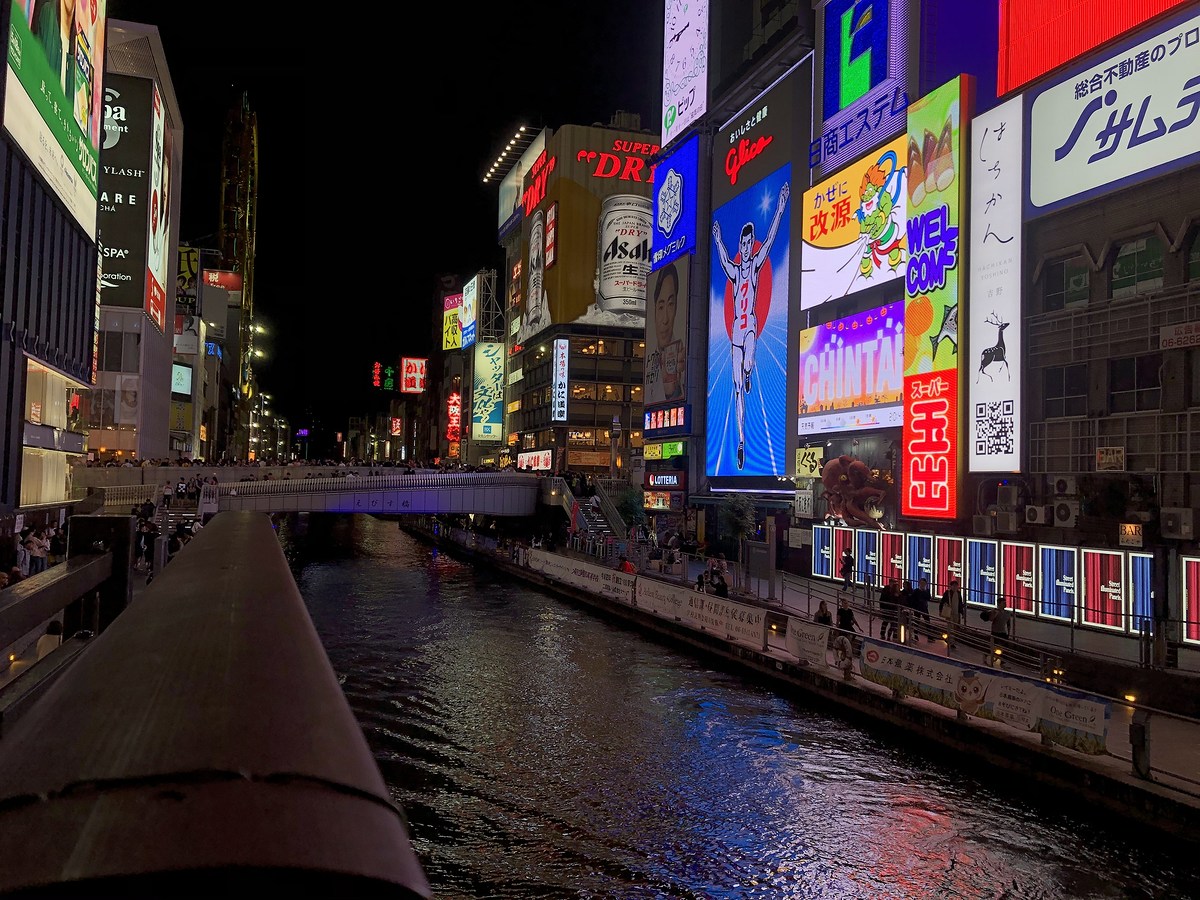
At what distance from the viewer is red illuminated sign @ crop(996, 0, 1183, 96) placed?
2548cm

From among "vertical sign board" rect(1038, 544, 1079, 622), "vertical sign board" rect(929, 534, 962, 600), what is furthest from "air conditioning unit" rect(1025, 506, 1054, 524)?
"vertical sign board" rect(929, 534, 962, 600)

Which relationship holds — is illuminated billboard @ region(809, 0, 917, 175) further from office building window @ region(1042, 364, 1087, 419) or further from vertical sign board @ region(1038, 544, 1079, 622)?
vertical sign board @ region(1038, 544, 1079, 622)

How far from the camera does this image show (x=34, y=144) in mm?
36469

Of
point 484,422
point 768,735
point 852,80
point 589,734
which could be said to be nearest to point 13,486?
point 589,734

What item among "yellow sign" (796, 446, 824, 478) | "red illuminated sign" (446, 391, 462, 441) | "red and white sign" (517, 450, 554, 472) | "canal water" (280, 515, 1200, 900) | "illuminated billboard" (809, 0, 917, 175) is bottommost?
"canal water" (280, 515, 1200, 900)

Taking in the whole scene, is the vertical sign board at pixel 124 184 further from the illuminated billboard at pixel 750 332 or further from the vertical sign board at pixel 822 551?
the vertical sign board at pixel 822 551

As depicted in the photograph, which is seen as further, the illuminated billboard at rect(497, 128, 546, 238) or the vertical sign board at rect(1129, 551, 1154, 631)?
the illuminated billboard at rect(497, 128, 546, 238)

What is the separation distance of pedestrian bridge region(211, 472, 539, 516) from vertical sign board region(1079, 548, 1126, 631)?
3865 cm

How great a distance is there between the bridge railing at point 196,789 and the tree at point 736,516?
150ft

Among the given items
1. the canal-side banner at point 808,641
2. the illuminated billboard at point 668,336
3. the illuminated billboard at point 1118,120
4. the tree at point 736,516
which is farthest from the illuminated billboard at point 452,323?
the canal-side banner at point 808,641

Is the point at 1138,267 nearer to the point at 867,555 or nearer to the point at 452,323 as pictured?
the point at 867,555

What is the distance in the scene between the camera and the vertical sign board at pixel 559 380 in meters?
102

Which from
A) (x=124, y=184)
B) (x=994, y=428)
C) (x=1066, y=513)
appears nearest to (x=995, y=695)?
(x=1066, y=513)

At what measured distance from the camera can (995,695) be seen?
658 inches
